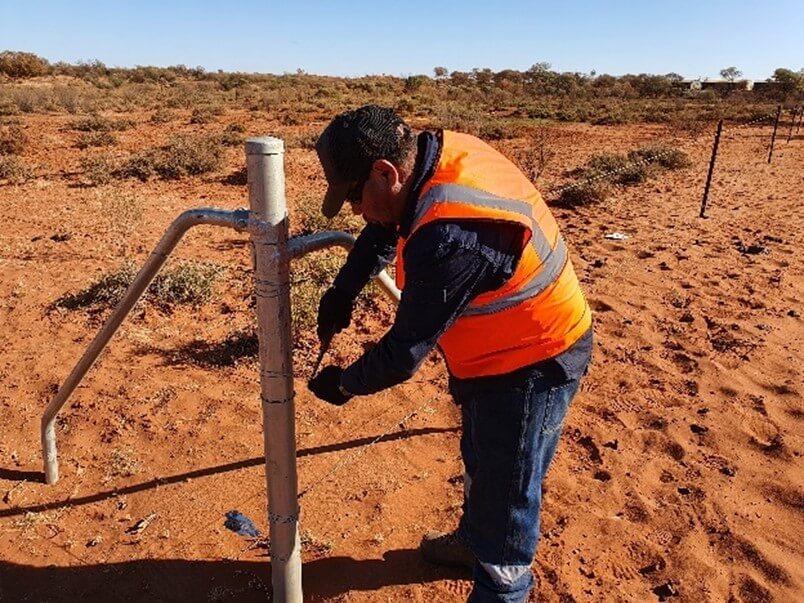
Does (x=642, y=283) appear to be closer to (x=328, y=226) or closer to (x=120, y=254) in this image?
(x=328, y=226)

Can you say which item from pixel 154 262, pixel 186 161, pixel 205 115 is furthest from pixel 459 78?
pixel 154 262

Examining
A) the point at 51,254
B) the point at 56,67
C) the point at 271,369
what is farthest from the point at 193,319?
the point at 56,67

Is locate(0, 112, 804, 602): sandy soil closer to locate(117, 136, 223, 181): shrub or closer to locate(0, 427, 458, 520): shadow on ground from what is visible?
locate(0, 427, 458, 520): shadow on ground

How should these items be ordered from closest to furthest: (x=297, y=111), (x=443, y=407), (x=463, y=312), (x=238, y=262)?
(x=463, y=312)
(x=443, y=407)
(x=238, y=262)
(x=297, y=111)

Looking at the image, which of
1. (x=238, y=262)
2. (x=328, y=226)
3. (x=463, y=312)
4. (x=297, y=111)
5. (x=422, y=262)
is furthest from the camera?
(x=297, y=111)

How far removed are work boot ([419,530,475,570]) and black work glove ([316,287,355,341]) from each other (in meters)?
1.02

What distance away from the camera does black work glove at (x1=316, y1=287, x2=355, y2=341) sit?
80.0 inches

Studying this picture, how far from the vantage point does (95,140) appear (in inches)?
492

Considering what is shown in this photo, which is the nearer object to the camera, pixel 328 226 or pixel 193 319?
pixel 193 319

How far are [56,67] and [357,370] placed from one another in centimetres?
4179

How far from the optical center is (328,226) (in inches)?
272

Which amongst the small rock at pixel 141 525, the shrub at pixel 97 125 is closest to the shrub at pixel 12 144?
the shrub at pixel 97 125

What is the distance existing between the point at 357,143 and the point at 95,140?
41.9 feet

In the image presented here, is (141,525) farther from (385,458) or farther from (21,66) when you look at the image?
(21,66)
